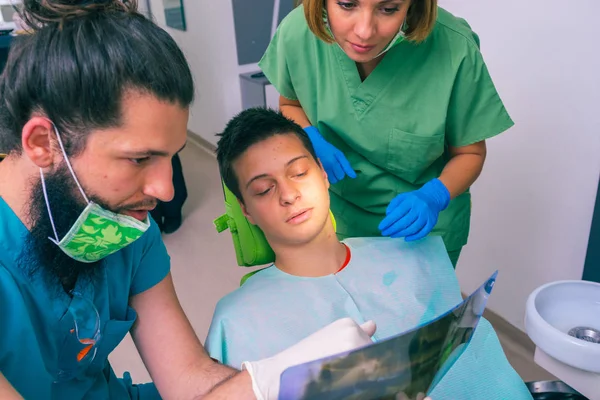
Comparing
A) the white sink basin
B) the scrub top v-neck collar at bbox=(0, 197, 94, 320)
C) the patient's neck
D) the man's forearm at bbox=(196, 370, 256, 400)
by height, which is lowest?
the white sink basin

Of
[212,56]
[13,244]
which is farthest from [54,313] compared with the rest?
[212,56]

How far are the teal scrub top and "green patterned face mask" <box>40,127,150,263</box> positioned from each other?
7 cm

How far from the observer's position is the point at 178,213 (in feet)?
10.5

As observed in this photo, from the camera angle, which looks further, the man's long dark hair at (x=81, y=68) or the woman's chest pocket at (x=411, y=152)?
the woman's chest pocket at (x=411, y=152)

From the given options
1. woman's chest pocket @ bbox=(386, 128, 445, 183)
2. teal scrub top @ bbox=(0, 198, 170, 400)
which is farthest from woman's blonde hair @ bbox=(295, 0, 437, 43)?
teal scrub top @ bbox=(0, 198, 170, 400)

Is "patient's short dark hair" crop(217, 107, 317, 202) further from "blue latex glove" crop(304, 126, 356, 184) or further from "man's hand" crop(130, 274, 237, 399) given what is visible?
"man's hand" crop(130, 274, 237, 399)

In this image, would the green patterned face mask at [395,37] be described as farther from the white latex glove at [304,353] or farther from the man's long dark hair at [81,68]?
the white latex glove at [304,353]

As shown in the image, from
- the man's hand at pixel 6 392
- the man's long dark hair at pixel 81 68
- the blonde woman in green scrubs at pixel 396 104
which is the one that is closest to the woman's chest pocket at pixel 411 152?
the blonde woman in green scrubs at pixel 396 104

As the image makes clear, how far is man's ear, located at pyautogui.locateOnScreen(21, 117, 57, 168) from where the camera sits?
2.64 ft

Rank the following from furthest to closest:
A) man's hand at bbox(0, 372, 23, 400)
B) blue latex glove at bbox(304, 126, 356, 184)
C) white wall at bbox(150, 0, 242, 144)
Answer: white wall at bbox(150, 0, 242, 144), blue latex glove at bbox(304, 126, 356, 184), man's hand at bbox(0, 372, 23, 400)

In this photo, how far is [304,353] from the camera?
0.88 meters

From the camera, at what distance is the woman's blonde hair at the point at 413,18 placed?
122cm

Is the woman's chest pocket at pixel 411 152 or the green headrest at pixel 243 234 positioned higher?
the woman's chest pocket at pixel 411 152

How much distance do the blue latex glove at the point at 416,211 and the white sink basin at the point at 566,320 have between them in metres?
0.39
